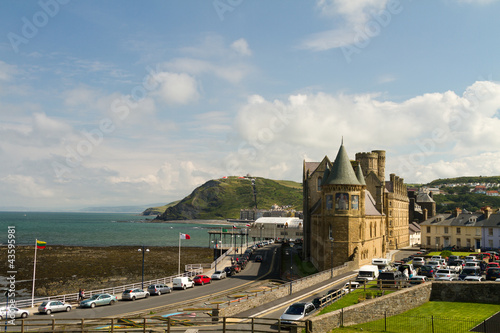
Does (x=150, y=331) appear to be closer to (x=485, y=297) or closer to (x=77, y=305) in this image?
(x=77, y=305)

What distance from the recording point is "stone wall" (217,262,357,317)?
103 feet

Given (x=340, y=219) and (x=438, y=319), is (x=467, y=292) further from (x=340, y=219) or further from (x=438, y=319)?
(x=340, y=219)

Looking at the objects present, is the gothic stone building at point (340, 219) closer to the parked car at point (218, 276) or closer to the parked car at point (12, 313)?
the parked car at point (218, 276)

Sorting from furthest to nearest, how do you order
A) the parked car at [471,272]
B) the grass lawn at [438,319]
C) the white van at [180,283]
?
1. the white van at [180,283]
2. the parked car at [471,272]
3. the grass lawn at [438,319]

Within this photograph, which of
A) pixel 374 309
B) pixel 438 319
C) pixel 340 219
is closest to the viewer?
pixel 438 319

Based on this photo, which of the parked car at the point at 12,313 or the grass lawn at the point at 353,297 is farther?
the parked car at the point at 12,313

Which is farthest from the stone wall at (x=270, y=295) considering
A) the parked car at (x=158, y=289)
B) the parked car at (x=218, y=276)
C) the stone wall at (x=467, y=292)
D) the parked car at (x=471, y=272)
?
the parked car at (x=218, y=276)

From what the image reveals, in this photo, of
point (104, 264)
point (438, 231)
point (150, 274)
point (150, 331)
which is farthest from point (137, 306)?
point (438, 231)

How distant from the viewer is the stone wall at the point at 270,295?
31506 millimetres

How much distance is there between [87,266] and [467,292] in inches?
3174

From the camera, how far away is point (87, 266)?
3701 inches

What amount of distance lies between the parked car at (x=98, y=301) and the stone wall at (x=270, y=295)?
49.7 ft

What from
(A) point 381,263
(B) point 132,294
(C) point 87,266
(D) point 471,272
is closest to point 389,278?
(D) point 471,272

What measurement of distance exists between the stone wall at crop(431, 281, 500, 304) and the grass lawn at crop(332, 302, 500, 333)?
794 millimetres
